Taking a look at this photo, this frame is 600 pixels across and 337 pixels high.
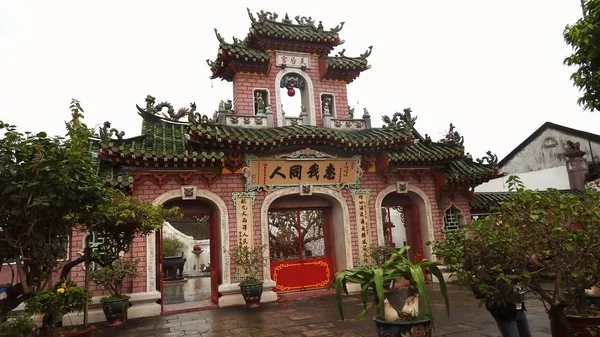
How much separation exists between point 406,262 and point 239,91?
7.57 m

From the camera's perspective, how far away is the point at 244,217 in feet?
30.5

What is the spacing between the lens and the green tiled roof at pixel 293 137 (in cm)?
868

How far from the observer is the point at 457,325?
236 inches

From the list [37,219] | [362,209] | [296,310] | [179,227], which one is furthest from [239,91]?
[179,227]

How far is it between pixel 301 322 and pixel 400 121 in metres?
6.15

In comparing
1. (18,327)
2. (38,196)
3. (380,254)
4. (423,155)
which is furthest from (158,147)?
(423,155)

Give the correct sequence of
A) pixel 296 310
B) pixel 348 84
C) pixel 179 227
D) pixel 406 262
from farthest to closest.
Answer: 1. pixel 179 227
2. pixel 348 84
3. pixel 296 310
4. pixel 406 262

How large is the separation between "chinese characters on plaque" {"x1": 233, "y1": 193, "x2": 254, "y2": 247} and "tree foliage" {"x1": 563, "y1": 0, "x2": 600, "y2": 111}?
7.17 meters

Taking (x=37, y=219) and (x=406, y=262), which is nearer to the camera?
(x=406, y=262)

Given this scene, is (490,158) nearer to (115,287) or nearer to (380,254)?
(380,254)

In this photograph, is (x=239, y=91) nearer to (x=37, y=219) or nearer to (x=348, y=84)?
(x=348, y=84)

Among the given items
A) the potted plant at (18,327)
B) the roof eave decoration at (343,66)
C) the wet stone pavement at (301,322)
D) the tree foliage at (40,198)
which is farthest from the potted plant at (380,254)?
the potted plant at (18,327)

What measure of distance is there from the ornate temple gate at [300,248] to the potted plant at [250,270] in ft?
3.04

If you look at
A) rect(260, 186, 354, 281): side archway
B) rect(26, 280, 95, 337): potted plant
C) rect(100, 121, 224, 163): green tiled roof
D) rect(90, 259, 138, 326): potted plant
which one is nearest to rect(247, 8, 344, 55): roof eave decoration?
rect(100, 121, 224, 163): green tiled roof
